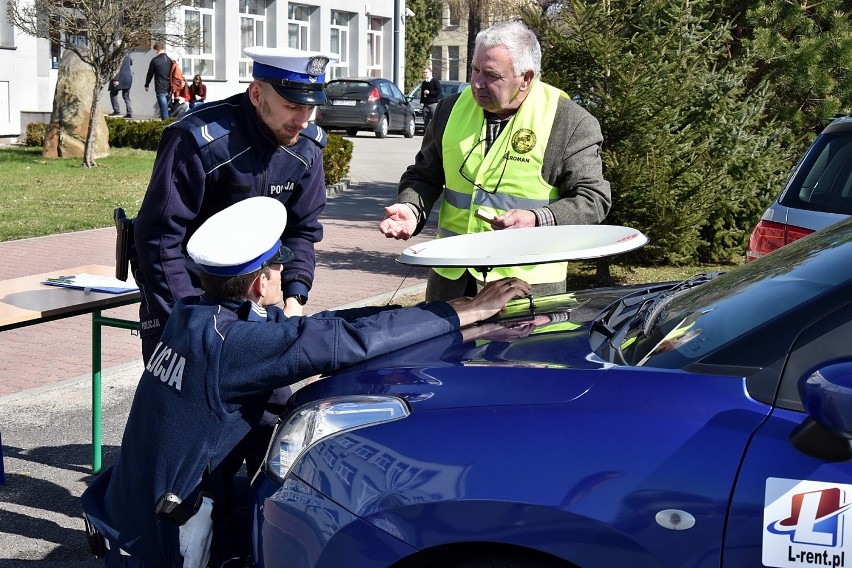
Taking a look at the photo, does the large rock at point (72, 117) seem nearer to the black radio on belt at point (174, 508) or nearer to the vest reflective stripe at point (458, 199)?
the vest reflective stripe at point (458, 199)

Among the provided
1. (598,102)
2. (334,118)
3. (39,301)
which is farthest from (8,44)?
(39,301)

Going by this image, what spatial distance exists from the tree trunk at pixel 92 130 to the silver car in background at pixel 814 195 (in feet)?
46.0

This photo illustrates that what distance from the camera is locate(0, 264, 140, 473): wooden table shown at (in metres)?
4.38

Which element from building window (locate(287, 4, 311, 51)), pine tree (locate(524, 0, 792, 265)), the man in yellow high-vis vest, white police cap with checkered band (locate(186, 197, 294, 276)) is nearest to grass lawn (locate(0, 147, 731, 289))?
pine tree (locate(524, 0, 792, 265))

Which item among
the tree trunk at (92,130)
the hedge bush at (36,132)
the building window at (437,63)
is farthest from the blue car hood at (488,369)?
the building window at (437,63)

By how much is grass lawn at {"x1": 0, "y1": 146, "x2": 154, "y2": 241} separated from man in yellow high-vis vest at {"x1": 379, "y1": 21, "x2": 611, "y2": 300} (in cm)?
800

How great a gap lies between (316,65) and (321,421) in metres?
1.53

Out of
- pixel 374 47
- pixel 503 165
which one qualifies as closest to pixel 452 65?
pixel 374 47

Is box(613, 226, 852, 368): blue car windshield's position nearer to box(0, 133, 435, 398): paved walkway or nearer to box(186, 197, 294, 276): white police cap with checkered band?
box(186, 197, 294, 276): white police cap with checkered band

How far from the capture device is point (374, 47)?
4209 centimetres

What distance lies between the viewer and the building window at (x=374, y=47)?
41.8 metres

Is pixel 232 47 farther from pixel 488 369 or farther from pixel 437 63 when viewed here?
pixel 437 63

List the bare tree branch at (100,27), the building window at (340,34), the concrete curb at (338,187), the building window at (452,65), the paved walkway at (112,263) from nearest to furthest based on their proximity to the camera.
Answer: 1. the paved walkway at (112,263)
2. the concrete curb at (338,187)
3. the bare tree branch at (100,27)
4. the building window at (340,34)
5. the building window at (452,65)

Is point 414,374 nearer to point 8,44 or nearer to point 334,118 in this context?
point 8,44
